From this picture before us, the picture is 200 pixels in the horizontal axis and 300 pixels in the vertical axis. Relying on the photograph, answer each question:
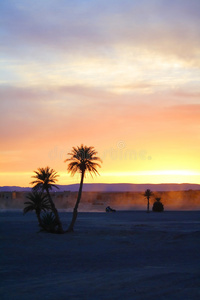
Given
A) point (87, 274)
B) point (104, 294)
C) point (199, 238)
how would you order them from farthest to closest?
point (199, 238) → point (87, 274) → point (104, 294)

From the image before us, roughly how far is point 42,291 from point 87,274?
462cm

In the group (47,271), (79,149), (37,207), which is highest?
(79,149)

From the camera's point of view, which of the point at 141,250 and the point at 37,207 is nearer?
the point at 141,250

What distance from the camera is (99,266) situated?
22094mm

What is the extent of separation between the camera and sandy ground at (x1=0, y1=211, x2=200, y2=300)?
46.3ft

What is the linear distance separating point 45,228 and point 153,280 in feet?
84.4

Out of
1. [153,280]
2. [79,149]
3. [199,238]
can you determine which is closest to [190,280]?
[153,280]

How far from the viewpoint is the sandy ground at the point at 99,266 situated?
14109mm

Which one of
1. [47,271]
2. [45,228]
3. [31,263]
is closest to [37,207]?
[45,228]

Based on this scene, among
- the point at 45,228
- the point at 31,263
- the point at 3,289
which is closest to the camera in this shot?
the point at 3,289

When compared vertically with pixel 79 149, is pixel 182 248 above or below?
below

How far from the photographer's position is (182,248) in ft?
97.6

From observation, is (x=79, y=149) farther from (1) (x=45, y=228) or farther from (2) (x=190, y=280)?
(2) (x=190, y=280)

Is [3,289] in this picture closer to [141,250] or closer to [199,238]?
[141,250]
